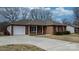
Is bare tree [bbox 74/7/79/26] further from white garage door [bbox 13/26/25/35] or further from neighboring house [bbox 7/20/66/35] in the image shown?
white garage door [bbox 13/26/25/35]

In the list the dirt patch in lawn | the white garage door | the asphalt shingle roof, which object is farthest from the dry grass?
the white garage door

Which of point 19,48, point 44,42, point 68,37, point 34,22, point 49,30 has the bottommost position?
point 19,48

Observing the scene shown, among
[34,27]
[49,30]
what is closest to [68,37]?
[49,30]

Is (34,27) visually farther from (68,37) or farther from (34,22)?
(68,37)

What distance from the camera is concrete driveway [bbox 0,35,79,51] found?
8672mm

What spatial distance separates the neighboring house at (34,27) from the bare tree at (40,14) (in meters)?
0.07

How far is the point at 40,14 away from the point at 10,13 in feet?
2.15

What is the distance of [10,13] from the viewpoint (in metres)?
8.67

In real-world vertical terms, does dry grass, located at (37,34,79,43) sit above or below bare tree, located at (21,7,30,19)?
below

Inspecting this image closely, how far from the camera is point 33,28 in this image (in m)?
8.73

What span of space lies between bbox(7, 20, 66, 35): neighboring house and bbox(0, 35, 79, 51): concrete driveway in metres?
0.13

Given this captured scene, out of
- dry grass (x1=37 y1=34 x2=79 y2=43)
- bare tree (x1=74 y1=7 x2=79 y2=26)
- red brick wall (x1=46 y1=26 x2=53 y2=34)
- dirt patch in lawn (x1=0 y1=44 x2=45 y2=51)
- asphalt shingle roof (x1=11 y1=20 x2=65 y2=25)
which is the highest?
bare tree (x1=74 y1=7 x2=79 y2=26)

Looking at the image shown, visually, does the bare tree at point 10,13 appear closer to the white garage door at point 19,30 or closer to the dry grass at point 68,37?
the white garage door at point 19,30
